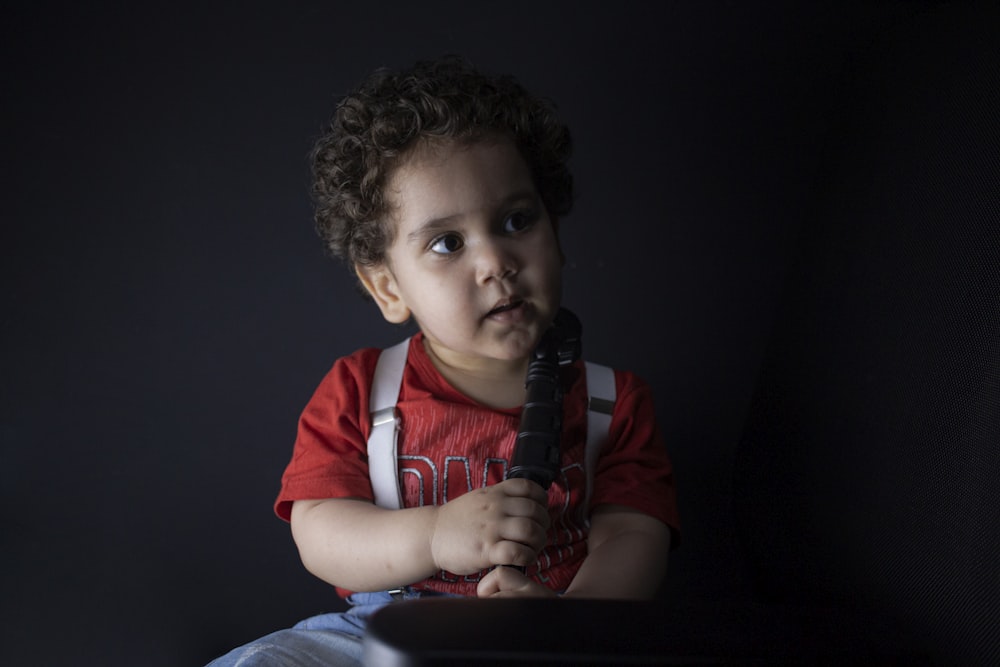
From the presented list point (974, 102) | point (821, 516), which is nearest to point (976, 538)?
point (821, 516)

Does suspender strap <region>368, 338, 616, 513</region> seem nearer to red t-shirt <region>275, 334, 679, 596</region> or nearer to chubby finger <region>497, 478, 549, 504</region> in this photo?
red t-shirt <region>275, 334, 679, 596</region>

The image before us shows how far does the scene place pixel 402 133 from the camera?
34.7 inches

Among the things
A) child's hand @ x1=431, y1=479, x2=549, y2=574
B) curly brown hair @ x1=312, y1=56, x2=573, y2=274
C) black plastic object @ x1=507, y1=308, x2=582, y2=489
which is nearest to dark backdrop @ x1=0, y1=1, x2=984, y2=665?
curly brown hair @ x1=312, y1=56, x2=573, y2=274

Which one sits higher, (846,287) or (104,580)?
(846,287)

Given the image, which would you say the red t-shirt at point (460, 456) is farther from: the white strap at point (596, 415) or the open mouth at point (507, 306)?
the open mouth at point (507, 306)

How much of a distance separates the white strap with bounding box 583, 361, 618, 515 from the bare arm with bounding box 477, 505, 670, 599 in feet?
0.13

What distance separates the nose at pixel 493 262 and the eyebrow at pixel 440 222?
36mm

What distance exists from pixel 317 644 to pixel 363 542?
107 millimetres

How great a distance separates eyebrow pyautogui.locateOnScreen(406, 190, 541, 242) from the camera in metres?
0.85

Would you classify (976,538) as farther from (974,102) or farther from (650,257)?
(650,257)

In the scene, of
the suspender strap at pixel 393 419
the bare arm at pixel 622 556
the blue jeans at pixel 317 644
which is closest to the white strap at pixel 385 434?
the suspender strap at pixel 393 419

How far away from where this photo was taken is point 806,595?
741 mm

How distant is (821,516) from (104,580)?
33.1 inches

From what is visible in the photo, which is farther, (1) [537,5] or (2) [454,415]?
(1) [537,5]
